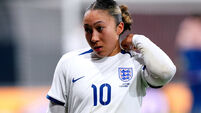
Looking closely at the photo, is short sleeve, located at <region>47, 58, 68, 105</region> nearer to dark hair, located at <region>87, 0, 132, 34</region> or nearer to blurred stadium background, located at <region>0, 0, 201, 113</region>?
dark hair, located at <region>87, 0, 132, 34</region>

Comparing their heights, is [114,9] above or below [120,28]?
above

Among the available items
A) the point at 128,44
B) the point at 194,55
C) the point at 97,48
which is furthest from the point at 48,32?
the point at 97,48

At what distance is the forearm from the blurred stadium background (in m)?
7.12

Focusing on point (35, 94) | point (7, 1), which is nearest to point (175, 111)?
point (35, 94)

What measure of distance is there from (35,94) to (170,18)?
322 centimetres

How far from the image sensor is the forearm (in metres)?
2.94

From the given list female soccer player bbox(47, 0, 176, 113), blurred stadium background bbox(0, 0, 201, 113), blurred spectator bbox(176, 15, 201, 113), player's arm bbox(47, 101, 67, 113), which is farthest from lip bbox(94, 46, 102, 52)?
blurred stadium background bbox(0, 0, 201, 113)

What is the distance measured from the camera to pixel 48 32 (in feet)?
38.3

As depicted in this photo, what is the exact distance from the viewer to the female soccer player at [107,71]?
298cm

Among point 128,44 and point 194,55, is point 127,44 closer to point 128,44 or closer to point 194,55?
point 128,44

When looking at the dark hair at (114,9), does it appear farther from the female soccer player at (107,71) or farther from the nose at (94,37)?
the nose at (94,37)

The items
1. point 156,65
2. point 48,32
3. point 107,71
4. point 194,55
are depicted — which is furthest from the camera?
point 48,32

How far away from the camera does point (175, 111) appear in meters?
9.13

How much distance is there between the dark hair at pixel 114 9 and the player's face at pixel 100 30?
29 mm
